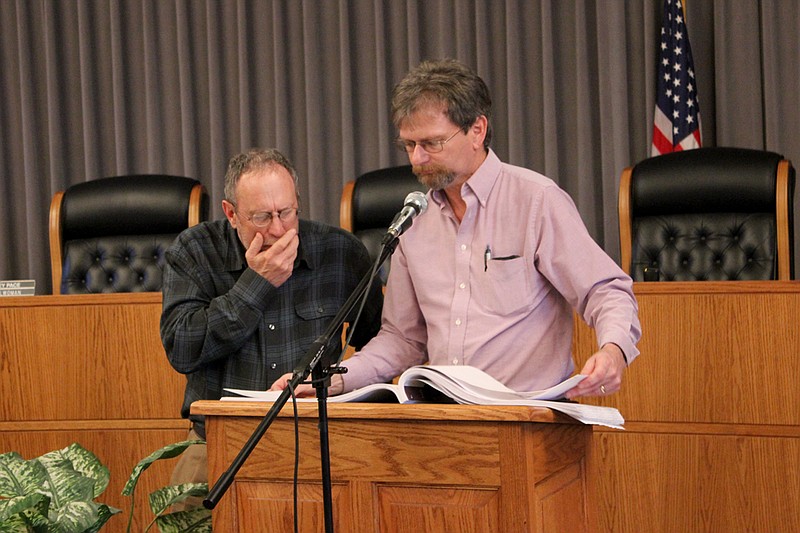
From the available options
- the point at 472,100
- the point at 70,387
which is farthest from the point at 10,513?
the point at 70,387

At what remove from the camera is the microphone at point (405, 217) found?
1663mm

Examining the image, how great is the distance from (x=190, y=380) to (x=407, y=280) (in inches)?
25.5

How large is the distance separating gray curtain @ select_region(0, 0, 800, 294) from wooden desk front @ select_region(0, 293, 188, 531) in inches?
72.5

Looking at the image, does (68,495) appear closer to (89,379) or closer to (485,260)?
(485,260)

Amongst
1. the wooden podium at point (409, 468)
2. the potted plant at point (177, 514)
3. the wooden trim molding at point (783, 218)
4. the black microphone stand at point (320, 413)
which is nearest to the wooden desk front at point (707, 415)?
the wooden trim molding at point (783, 218)

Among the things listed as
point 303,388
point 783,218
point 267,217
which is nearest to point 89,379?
point 267,217

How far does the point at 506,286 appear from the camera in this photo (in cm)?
208

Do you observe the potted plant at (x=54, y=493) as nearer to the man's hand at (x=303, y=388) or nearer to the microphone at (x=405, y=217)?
the man's hand at (x=303, y=388)

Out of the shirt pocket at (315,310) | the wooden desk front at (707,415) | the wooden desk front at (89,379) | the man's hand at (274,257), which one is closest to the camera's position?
the man's hand at (274,257)

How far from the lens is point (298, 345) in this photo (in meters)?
2.46

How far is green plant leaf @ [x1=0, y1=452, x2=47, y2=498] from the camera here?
2.06 meters

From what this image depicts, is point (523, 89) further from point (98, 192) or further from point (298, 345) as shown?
point (298, 345)

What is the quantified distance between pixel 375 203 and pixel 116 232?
1047mm

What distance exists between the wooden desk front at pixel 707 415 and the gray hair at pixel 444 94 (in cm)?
104
